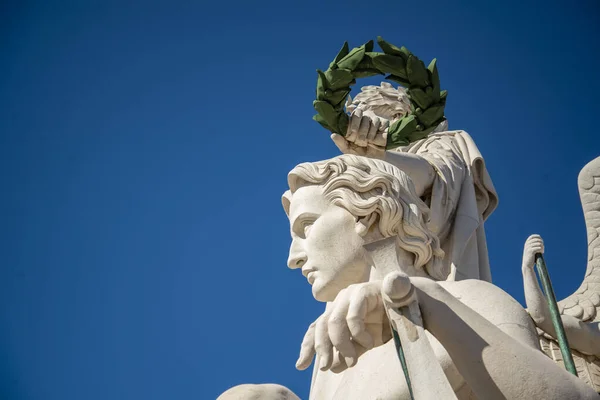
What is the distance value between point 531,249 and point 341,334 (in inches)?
94.8

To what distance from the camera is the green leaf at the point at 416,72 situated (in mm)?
7016

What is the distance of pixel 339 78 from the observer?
23.0 ft

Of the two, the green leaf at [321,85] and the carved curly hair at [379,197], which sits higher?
the green leaf at [321,85]

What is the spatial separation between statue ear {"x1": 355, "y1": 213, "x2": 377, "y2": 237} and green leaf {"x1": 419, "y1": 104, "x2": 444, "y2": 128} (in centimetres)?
147

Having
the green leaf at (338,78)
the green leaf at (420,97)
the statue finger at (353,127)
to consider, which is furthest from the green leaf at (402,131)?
the green leaf at (338,78)

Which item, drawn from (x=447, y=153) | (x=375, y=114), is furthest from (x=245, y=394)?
(x=375, y=114)

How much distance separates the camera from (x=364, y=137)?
7145 mm

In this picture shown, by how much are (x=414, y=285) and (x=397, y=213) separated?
53.1 inches

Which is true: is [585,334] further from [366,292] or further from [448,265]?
[366,292]

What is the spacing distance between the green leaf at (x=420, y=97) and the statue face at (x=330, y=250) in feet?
4.62

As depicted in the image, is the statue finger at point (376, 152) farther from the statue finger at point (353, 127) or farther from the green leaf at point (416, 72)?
the green leaf at point (416, 72)

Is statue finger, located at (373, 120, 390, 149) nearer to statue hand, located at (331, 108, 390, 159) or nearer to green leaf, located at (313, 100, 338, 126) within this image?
statue hand, located at (331, 108, 390, 159)

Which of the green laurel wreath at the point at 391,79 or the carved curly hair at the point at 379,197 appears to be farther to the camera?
the green laurel wreath at the point at 391,79

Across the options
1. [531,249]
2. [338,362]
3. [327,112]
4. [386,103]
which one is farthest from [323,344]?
[386,103]
